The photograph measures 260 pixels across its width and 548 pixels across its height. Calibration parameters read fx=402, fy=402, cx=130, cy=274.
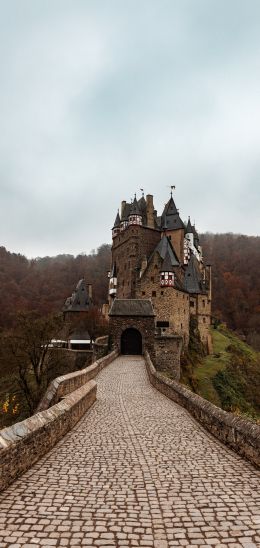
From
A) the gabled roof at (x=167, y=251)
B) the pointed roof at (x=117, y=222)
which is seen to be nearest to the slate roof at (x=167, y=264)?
the gabled roof at (x=167, y=251)

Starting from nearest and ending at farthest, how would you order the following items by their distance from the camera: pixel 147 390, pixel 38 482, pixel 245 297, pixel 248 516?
pixel 248 516, pixel 38 482, pixel 147 390, pixel 245 297

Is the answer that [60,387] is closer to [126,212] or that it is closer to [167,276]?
[167,276]

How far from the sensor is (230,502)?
494 centimetres

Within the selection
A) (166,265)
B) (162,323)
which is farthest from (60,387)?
(166,265)

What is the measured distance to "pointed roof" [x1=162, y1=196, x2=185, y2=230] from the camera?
4919 cm

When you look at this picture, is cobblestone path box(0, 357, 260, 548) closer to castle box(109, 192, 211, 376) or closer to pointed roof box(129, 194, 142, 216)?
castle box(109, 192, 211, 376)

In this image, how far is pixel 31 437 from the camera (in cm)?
613

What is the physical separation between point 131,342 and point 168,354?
312 cm

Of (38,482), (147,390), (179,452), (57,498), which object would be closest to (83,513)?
(57,498)

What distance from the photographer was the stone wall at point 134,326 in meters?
29.5

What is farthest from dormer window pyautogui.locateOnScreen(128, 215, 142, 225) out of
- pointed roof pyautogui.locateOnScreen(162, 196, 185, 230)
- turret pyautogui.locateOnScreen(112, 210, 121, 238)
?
turret pyautogui.locateOnScreen(112, 210, 121, 238)

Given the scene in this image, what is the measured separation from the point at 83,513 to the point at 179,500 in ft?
4.02

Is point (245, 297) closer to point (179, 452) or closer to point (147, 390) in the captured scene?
point (147, 390)

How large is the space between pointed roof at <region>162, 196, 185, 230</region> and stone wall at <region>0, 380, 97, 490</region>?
136ft
